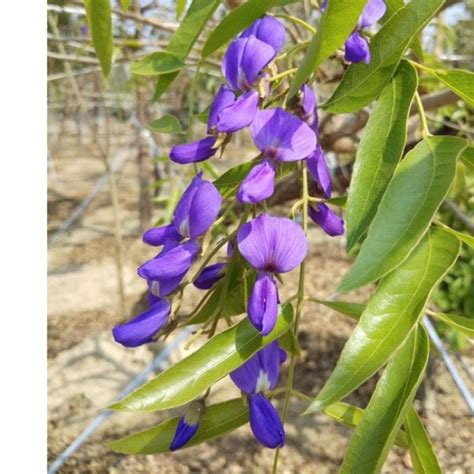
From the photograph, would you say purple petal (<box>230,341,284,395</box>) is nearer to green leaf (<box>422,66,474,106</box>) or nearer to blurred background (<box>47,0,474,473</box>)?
green leaf (<box>422,66,474,106</box>)

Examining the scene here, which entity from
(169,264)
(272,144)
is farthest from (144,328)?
(272,144)

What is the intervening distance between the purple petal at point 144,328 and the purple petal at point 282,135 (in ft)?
0.50

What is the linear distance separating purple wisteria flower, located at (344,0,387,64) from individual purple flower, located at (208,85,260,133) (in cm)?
8

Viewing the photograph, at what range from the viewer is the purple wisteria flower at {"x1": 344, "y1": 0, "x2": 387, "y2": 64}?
53 cm

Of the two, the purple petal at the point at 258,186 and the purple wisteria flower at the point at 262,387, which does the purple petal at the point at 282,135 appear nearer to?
the purple petal at the point at 258,186

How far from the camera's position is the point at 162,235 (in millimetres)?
569

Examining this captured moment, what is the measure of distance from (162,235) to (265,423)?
178 mm

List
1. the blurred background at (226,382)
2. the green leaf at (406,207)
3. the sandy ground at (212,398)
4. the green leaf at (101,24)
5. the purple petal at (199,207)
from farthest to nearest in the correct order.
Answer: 1. the sandy ground at (212,398)
2. the blurred background at (226,382)
3. the green leaf at (101,24)
4. the purple petal at (199,207)
5. the green leaf at (406,207)

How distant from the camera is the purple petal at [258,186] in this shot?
48 cm

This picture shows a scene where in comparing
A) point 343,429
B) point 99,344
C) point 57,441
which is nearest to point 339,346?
point 343,429

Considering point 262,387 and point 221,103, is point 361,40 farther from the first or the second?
point 262,387

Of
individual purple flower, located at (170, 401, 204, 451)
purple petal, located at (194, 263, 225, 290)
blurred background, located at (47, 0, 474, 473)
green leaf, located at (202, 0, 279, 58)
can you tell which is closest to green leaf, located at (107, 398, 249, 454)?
individual purple flower, located at (170, 401, 204, 451)

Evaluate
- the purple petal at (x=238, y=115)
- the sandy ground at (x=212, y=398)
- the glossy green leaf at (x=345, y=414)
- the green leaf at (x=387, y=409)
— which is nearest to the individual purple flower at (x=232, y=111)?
the purple petal at (x=238, y=115)
